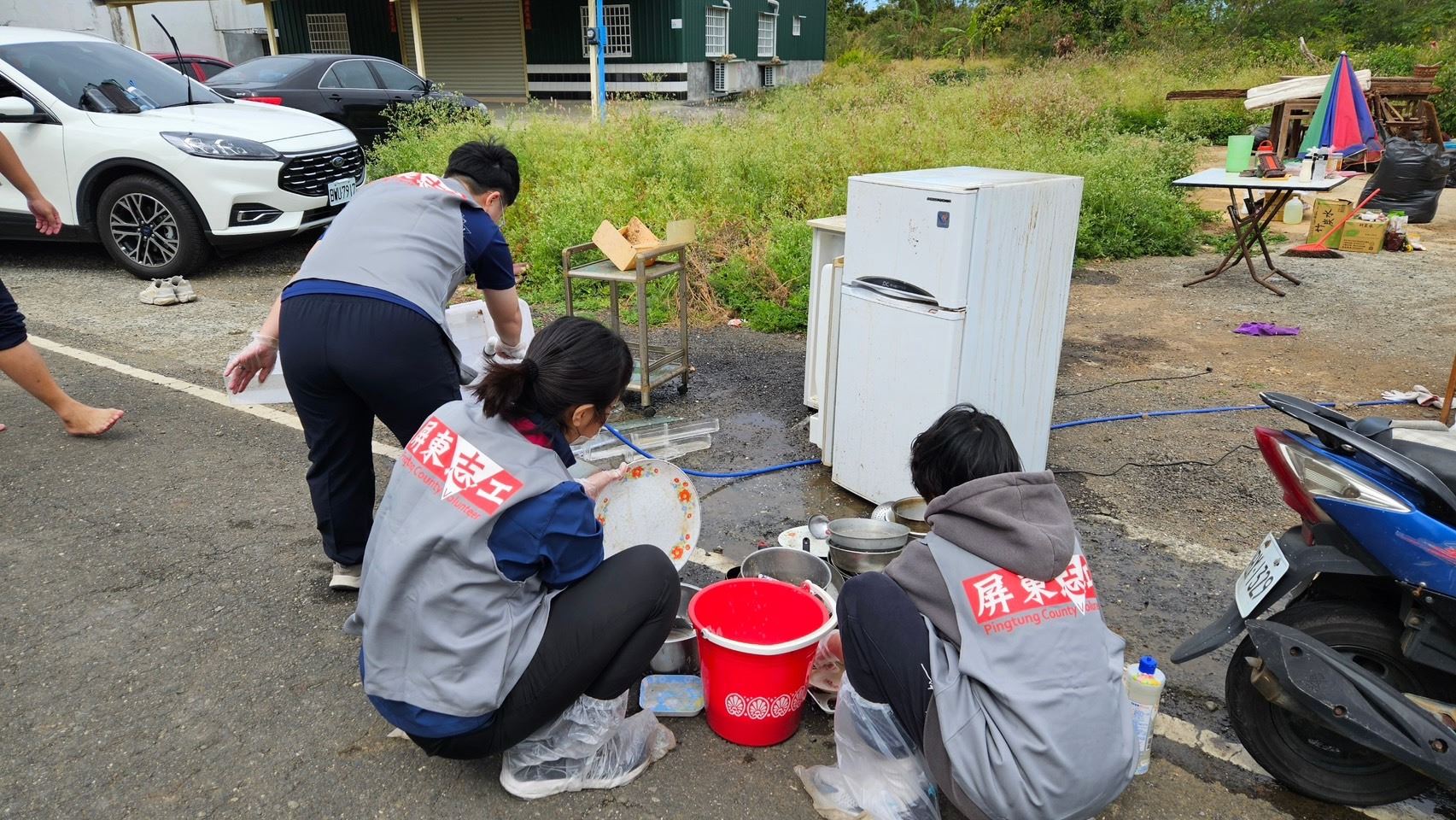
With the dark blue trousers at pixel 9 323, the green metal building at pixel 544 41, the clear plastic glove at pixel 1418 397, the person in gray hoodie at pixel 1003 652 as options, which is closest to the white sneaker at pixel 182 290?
the dark blue trousers at pixel 9 323

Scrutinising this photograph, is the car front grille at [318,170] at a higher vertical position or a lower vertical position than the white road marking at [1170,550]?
higher

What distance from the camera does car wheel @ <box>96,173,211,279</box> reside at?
7016 millimetres

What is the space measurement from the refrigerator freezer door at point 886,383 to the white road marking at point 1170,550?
31.2 inches

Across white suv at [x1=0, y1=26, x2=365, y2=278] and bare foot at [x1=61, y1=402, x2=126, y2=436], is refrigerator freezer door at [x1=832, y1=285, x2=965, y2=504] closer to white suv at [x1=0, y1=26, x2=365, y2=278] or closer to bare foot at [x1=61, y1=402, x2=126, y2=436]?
bare foot at [x1=61, y1=402, x2=126, y2=436]

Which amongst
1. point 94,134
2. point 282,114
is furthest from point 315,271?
point 282,114

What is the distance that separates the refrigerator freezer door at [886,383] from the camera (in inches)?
136

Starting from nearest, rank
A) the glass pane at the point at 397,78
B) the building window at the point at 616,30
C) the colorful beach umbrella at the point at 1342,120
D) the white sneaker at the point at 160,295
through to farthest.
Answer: the white sneaker at the point at 160,295, the colorful beach umbrella at the point at 1342,120, the glass pane at the point at 397,78, the building window at the point at 616,30

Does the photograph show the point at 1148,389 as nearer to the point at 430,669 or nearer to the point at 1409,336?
the point at 1409,336

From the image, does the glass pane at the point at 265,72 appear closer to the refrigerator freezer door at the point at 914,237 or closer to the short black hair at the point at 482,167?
the short black hair at the point at 482,167

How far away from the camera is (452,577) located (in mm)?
2010

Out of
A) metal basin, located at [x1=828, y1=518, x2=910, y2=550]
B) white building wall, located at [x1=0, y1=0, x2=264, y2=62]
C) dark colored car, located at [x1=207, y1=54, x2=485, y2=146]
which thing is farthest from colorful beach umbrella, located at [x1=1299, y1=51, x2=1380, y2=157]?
white building wall, located at [x1=0, y1=0, x2=264, y2=62]

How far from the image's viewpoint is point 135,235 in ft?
Answer: 23.8

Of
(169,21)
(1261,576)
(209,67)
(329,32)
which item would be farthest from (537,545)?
(329,32)

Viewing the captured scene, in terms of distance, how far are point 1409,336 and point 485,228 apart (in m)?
6.45
